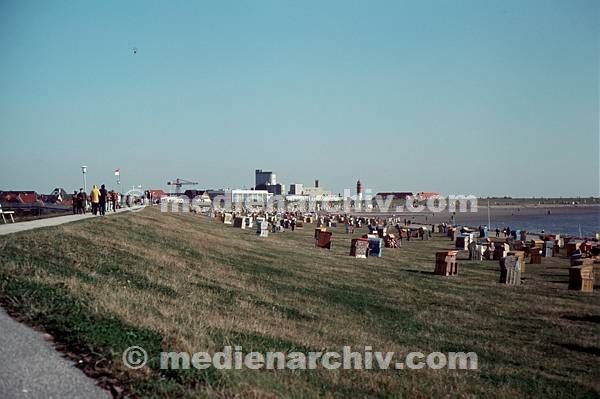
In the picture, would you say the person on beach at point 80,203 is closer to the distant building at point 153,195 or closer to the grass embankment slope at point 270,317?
the grass embankment slope at point 270,317

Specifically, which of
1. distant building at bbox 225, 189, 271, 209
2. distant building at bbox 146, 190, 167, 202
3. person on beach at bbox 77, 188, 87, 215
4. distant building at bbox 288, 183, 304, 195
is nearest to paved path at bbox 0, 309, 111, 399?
person on beach at bbox 77, 188, 87, 215

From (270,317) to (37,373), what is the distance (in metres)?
6.35

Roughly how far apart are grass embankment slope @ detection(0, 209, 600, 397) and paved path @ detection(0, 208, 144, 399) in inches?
9.4

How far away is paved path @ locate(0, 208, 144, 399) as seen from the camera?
5.25 meters

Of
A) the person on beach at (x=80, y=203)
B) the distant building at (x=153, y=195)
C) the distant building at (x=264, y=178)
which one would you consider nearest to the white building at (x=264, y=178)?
the distant building at (x=264, y=178)

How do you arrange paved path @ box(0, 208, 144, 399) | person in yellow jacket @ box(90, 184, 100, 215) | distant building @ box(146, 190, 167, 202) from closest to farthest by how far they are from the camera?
paved path @ box(0, 208, 144, 399)
person in yellow jacket @ box(90, 184, 100, 215)
distant building @ box(146, 190, 167, 202)

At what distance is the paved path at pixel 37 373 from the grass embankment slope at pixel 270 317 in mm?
238

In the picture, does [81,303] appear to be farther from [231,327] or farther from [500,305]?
[500,305]

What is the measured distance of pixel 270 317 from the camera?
1166cm

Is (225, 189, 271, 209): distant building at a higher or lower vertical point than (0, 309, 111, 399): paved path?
higher

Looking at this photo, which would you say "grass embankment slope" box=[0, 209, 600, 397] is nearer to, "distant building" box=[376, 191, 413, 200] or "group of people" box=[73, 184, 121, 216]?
"group of people" box=[73, 184, 121, 216]

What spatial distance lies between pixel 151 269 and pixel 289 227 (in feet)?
162

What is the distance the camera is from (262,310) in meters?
12.3

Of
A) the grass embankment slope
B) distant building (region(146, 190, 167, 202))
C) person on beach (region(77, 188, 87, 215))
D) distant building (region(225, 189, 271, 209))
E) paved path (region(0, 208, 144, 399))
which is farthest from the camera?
distant building (region(225, 189, 271, 209))
